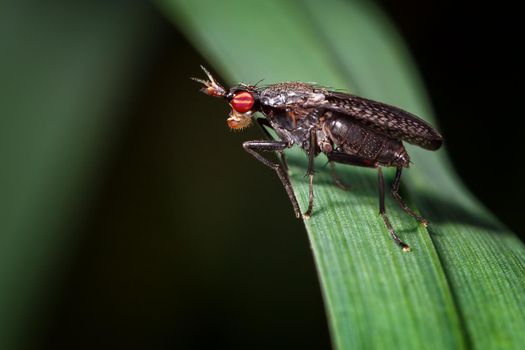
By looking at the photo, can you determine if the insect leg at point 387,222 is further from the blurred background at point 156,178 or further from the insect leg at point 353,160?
the blurred background at point 156,178

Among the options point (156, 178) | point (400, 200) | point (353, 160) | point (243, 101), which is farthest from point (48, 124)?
point (400, 200)

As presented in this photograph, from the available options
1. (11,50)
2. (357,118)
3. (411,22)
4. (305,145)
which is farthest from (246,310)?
(411,22)

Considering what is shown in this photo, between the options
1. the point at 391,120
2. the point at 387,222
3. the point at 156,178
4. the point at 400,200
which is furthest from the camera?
the point at 156,178

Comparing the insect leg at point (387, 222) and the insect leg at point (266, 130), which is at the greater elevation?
the insect leg at point (266, 130)

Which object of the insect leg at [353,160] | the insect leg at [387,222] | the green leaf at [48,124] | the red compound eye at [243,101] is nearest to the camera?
the insect leg at [387,222]

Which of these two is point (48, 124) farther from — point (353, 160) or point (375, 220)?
point (375, 220)

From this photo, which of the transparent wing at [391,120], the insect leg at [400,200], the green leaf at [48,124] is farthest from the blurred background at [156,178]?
the insect leg at [400,200]

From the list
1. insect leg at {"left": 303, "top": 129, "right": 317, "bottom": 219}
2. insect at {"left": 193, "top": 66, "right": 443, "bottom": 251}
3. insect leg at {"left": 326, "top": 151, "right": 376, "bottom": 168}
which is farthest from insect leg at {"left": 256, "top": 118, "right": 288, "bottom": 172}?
insect leg at {"left": 326, "top": 151, "right": 376, "bottom": 168}
